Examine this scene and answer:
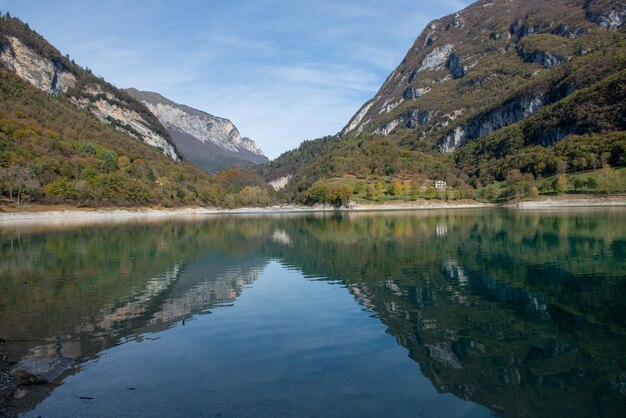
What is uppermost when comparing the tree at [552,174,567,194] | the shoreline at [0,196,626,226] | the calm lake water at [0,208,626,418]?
the tree at [552,174,567,194]

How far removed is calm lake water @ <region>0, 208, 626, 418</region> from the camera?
11.0 metres

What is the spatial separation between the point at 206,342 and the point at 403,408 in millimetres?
7887

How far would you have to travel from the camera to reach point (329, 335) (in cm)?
1662

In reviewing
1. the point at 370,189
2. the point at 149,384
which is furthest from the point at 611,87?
the point at 149,384

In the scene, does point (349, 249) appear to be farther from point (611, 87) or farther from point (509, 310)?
point (611, 87)

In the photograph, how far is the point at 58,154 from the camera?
461 ft

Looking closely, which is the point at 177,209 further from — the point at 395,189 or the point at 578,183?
the point at 578,183

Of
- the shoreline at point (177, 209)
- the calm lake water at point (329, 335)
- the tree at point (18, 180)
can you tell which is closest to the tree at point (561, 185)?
the shoreline at point (177, 209)

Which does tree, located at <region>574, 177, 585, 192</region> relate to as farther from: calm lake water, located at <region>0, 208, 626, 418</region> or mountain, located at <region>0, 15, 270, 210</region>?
mountain, located at <region>0, 15, 270, 210</region>

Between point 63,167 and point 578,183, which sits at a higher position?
point 63,167

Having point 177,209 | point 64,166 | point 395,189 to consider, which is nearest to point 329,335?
point 64,166

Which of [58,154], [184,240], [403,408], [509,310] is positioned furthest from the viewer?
[58,154]

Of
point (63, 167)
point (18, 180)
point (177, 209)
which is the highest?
point (63, 167)

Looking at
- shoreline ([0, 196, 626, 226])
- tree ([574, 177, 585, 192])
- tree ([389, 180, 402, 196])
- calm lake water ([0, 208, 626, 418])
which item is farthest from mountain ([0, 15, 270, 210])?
tree ([574, 177, 585, 192])
